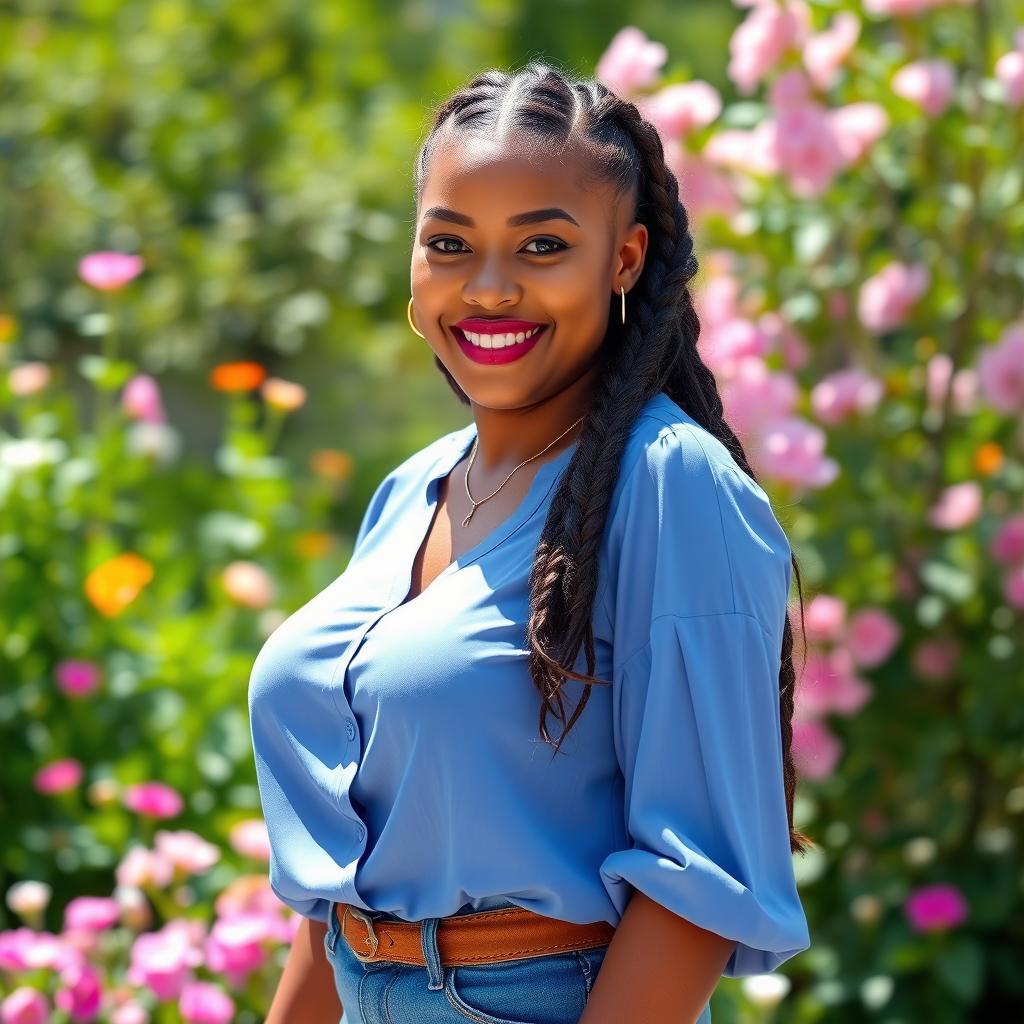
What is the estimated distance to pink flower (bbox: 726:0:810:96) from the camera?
3174 mm

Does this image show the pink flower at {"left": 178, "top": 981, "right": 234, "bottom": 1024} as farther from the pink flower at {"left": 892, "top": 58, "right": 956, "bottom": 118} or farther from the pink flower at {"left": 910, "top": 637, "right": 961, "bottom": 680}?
the pink flower at {"left": 892, "top": 58, "right": 956, "bottom": 118}

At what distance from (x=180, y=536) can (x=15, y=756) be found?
1.49 meters

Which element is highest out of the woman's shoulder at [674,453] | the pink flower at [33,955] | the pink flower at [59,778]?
the woman's shoulder at [674,453]

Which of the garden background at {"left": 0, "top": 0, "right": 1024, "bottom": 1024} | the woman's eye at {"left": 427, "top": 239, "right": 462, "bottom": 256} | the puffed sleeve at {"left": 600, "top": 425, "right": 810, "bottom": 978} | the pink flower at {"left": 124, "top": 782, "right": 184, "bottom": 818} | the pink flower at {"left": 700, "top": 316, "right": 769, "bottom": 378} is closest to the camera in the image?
the puffed sleeve at {"left": 600, "top": 425, "right": 810, "bottom": 978}

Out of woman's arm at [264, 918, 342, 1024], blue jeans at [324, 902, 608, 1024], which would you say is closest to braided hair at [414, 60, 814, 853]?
blue jeans at [324, 902, 608, 1024]

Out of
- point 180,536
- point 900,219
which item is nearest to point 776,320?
point 900,219

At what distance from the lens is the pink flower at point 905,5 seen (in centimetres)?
312

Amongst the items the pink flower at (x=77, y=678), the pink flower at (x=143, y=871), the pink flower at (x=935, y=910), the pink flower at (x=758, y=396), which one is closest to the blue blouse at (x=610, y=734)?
the pink flower at (x=143, y=871)

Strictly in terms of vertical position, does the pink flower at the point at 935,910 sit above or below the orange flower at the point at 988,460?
below

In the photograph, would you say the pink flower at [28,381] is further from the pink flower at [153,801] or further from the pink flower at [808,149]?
the pink flower at [808,149]

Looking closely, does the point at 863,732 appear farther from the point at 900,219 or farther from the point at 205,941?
the point at 205,941

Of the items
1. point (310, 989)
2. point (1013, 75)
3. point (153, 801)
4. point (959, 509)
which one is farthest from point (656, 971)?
point (1013, 75)

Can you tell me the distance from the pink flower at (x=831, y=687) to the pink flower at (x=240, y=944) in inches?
45.9

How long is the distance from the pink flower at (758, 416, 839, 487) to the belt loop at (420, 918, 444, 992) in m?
1.63
